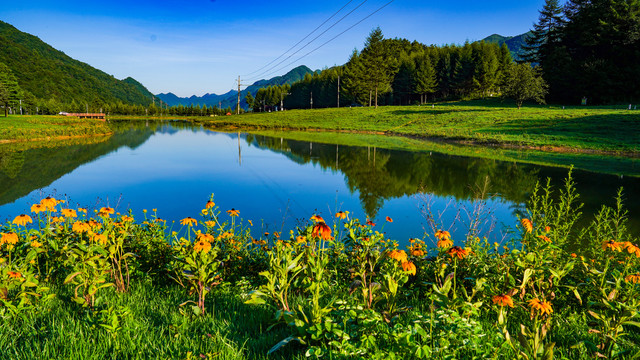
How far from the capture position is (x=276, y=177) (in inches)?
583

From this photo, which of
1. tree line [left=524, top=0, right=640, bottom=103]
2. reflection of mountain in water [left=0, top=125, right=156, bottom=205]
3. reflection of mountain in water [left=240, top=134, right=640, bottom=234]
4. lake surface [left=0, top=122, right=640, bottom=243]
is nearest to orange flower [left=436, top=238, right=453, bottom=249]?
lake surface [left=0, top=122, right=640, bottom=243]

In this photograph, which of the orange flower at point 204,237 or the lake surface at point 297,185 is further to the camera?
the lake surface at point 297,185

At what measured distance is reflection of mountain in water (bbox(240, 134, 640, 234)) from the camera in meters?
11.1

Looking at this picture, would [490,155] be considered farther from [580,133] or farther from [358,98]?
[358,98]

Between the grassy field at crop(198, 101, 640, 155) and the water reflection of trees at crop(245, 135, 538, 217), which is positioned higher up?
the grassy field at crop(198, 101, 640, 155)

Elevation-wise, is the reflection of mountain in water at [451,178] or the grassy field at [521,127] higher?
the grassy field at [521,127]

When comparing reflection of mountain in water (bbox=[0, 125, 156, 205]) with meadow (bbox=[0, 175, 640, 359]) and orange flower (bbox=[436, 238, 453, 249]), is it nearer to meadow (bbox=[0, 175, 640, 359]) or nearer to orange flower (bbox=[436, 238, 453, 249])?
meadow (bbox=[0, 175, 640, 359])

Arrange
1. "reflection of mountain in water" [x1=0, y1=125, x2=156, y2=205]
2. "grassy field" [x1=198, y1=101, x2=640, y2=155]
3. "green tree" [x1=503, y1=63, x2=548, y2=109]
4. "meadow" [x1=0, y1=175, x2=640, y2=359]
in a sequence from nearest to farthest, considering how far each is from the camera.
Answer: "meadow" [x1=0, y1=175, x2=640, y2=359], "reflection of mountain in water" [x1=0, y1=125, x2=156, y2=205], "grassy field" [x1=198, y1=101, x2=640, y2=155], "green tree" [x1=503, y1=63, x2=548, y2=109]

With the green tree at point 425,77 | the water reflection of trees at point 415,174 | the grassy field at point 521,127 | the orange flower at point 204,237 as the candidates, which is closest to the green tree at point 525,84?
the grassy field at point 521,127

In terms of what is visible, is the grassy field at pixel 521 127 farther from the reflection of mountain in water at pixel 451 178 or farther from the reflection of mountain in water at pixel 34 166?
the reflection of mountain in water at pixel 34 166

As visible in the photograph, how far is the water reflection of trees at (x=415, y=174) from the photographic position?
38.7 ft

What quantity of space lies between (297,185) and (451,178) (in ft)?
21.3

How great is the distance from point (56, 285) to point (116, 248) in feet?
3.60

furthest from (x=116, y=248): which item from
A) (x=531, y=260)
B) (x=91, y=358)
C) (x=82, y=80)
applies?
(x=82, y=80)
